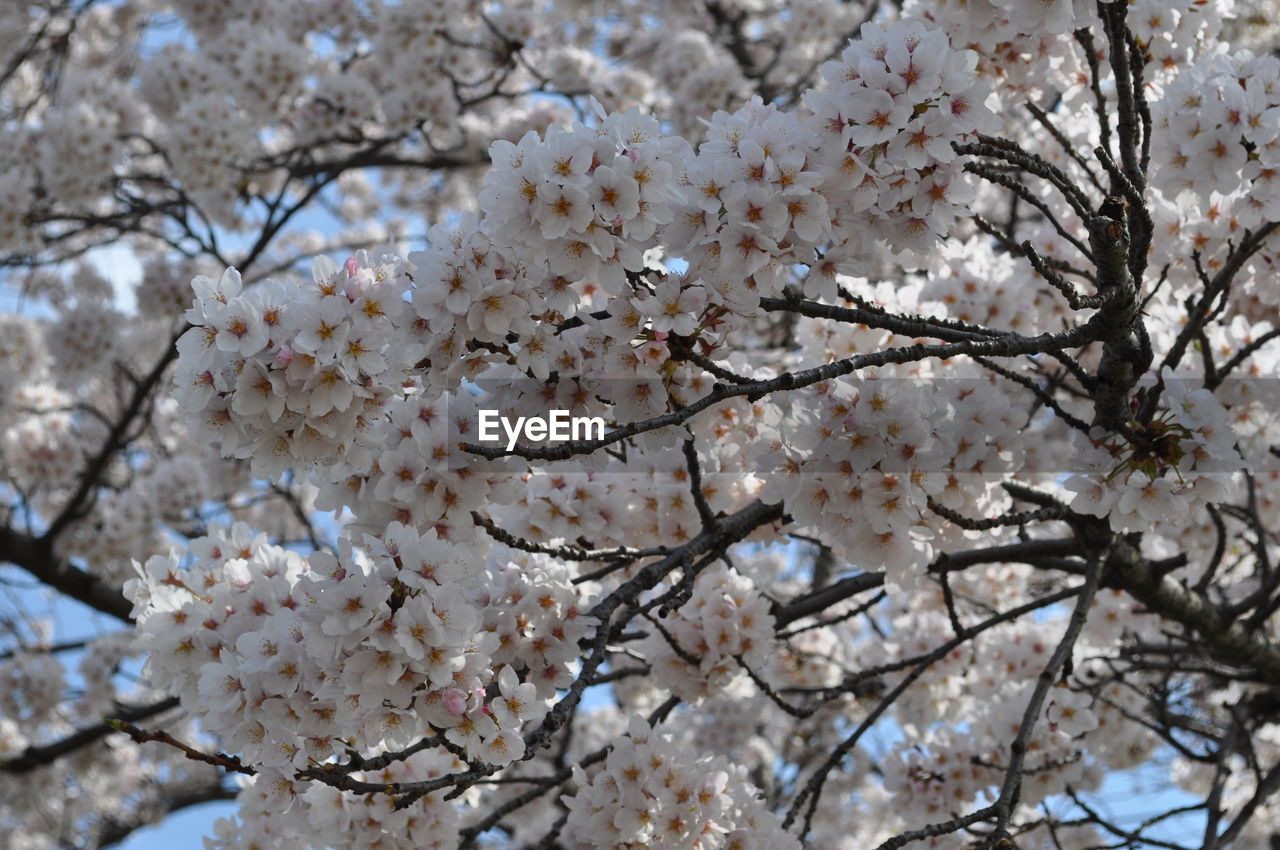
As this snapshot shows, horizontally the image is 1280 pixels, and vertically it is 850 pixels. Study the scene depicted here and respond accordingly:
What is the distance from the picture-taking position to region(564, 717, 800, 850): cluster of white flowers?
8.64 ft

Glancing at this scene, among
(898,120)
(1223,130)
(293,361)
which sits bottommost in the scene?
(293,361)

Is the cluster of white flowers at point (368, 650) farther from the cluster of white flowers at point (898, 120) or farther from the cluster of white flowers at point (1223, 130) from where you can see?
the cluster of white flowers at point (1223, 130)

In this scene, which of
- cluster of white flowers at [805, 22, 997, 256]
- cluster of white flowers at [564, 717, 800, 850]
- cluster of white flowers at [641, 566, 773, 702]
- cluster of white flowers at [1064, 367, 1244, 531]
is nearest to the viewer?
cluster of white flowers at [805, 22, 997, 256]

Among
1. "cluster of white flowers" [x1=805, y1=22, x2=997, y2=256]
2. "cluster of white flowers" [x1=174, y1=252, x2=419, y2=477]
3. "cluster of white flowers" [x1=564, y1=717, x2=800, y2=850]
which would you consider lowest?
"cluster of white flowers" [x1=564, y1=717, x2=800, y2=850]

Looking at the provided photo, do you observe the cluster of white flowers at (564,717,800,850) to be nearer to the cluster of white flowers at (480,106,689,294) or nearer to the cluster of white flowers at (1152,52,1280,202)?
the cluster of white flowers at (480,106,689,294)

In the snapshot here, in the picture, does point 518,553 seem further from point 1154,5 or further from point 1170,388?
point 1154,5

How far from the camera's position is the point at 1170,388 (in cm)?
245

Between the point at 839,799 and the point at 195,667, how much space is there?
5.78 metres

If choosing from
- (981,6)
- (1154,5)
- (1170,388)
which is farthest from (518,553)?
(1154,5)

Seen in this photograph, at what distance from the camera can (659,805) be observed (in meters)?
2.63

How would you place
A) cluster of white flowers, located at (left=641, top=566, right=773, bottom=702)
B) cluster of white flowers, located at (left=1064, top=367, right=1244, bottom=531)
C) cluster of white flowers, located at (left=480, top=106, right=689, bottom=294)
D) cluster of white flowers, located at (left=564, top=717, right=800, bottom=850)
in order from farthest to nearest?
cluster of white flowers, located at (left=641, top=566, right=773, bottom=702) < cluster of white flowers, located at (left=564, top=717, right=800, bottom=850) < cluster of white flowers, located at (left=1064, top=367, right=1244, bottom=531) < cluster of white flowers, located at (left=480, top=106, right=689, bottom=294)

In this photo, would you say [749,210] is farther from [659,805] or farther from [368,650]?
[659,805]

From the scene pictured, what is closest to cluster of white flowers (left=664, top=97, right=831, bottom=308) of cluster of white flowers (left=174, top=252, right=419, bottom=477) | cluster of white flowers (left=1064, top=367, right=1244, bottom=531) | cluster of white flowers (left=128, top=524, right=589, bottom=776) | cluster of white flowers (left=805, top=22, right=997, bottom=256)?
cluster of white flowers (left=805, top=22, right=997, bottom=256)

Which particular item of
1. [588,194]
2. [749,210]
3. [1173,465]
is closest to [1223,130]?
[1173,465]
